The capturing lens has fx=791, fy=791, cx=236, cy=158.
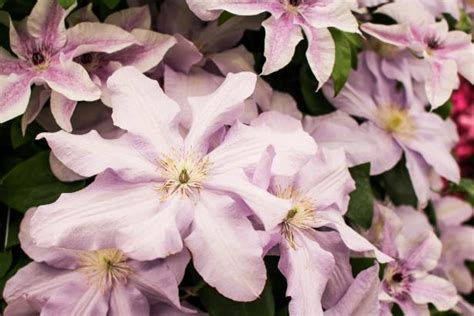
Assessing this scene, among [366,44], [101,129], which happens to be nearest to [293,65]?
[366,44]

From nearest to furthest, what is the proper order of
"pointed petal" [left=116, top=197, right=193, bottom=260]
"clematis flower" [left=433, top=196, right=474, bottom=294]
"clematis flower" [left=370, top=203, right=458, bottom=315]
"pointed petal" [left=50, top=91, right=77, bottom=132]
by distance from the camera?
"pointed petal" [left=116, top=197, right=193, bottom=260]
"pointed petal" [left=50, top=91, right=77, bottom=132]
"clematis flower" [left=370, top=203, right=458, bottom=315]
"clematis flower" [left=433, top=196, right=474, bottom=294]

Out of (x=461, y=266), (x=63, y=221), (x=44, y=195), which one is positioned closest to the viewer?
(x=63, y=221)

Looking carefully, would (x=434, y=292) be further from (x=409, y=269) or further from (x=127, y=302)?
(x=127, y=302)

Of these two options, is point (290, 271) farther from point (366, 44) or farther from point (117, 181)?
point (366, 44)

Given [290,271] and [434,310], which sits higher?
[290,271]

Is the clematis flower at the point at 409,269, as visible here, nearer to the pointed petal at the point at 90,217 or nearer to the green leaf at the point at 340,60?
the green leaf at the point at 340,60

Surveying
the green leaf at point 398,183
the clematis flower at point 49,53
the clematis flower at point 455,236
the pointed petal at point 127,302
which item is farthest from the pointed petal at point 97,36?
the clematis flower at point 455,236

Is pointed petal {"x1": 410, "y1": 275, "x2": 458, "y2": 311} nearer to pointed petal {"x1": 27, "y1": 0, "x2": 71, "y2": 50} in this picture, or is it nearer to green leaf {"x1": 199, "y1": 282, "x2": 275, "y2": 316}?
green leaf {"x1": 199, "y1": 282, "x2": 275, "y2": 316}

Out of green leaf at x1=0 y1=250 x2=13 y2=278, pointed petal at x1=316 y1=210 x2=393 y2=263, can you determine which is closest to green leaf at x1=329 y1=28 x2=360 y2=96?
pointed petal at x1=316 y1=210 x2=393 y2=263
